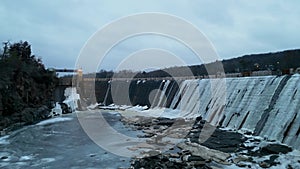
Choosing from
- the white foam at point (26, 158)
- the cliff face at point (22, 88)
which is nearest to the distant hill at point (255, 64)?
the cliff face at point (22, 88)

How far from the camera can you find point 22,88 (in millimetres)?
30250

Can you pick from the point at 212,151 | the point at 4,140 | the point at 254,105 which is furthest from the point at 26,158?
the point at 254,105

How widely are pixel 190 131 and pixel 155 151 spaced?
554 cm

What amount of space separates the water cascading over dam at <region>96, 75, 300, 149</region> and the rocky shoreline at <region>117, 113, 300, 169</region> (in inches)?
34.5

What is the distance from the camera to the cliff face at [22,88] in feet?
83.1

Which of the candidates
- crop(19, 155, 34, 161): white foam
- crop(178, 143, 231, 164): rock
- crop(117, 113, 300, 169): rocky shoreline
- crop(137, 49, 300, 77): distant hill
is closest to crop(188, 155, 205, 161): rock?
crop(117, 113, 300, 169): rocky shoreline

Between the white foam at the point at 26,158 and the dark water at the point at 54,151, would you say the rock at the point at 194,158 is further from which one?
the white foam at the point at 26,158

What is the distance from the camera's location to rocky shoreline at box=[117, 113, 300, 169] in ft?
37.8

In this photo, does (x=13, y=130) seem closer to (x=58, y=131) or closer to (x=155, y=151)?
(x=58, y=131)

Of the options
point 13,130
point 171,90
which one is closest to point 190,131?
point 13,130

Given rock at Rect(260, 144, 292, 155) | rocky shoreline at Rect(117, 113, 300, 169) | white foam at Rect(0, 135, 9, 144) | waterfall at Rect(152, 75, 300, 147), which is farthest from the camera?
white foam at Rect(0, 135, 9, 144)

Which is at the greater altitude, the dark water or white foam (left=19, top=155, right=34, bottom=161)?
the dark water

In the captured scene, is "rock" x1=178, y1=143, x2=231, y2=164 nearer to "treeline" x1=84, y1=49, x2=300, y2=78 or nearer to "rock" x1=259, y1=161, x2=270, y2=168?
"rock" x1=259, y1=161, x2=270, y2=168

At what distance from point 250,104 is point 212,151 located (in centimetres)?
672
